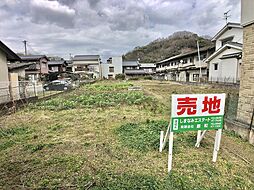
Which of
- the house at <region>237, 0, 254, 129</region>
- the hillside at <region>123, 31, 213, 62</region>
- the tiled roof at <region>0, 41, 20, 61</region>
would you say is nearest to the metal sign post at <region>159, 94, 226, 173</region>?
the house at <region>237, 0, 254, 129</region>

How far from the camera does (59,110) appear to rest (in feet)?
31.0

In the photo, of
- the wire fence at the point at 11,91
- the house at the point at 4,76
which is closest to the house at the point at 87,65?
the wire fence at the point at 11,91

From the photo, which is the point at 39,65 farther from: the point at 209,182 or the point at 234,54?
the point at 209,182

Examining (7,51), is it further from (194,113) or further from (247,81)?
(247,81)

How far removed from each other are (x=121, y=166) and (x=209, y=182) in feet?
5.18

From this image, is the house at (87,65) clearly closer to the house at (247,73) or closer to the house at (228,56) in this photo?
the house at (228,56)

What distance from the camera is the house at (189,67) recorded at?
30328mm

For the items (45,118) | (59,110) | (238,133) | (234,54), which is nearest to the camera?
Answer: (238,133)

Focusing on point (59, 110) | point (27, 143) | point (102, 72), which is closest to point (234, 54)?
point (59, 110)

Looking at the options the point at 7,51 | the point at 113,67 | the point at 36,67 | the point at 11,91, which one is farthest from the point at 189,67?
the point at 11,91

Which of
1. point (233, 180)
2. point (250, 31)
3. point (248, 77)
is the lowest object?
point (233, 180)

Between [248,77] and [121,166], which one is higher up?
[248,77]

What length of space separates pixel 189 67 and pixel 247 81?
2948cm

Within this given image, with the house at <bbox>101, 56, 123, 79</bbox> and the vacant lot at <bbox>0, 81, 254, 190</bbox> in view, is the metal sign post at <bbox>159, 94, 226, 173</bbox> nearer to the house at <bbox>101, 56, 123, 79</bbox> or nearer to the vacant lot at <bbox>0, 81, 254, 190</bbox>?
the vacant lot at <bbox>0, 81, 254, 190</bbox>
